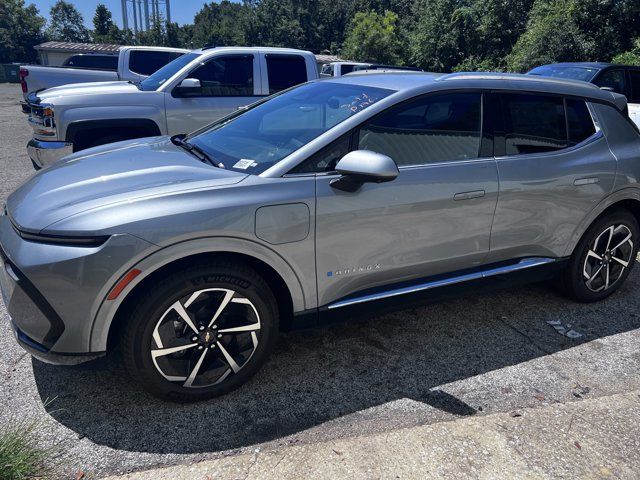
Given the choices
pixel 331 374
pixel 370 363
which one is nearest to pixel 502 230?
pixel 370 363

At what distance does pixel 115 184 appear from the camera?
271cm

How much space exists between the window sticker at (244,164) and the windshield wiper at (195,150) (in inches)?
3.9

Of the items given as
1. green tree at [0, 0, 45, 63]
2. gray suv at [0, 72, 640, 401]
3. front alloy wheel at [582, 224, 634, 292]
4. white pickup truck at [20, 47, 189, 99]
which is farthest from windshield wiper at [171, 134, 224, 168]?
green tree at [0, 0, 45, 63]

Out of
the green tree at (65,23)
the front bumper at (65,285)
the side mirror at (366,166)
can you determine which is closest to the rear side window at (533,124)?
the side mirror at (366,166)

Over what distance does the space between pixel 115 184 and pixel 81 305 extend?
0.68 m

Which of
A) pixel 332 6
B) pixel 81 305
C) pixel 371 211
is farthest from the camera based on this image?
pixel 332 6

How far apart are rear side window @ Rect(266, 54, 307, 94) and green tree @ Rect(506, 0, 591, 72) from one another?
14.1m

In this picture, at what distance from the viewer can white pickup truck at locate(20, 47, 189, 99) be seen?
10.8 meters

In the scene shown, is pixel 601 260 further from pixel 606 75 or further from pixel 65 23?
pixel 65 23

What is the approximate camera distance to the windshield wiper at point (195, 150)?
3071 mm

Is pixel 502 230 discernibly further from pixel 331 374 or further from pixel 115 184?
pixel 115 184

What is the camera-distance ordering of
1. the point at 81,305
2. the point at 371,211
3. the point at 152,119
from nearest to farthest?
the point at 81,305
the point at 371,211
the point at 152,119

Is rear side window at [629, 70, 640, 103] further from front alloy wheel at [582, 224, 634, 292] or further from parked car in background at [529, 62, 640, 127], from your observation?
front alloy wheel at [582, 224, 634, 292]

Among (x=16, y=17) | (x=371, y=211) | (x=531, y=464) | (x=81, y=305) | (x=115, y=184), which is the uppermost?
(x=16, y=17)
